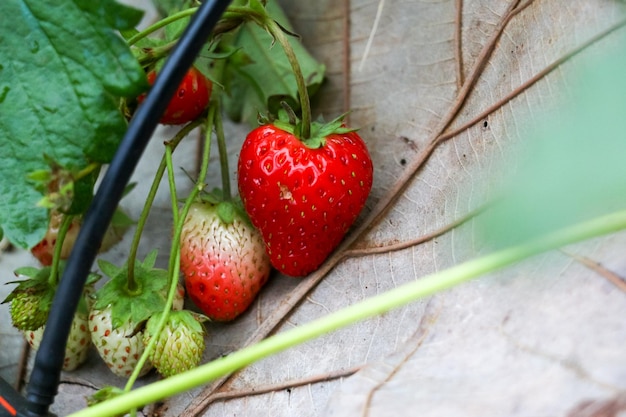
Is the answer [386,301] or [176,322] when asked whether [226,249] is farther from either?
[386,301]

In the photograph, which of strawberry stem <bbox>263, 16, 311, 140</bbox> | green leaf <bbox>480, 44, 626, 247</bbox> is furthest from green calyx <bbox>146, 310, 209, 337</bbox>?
green leaf <bbox>480, 44, 626, 247</bbox>

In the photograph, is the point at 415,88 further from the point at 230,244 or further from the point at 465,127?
the point at 230,244

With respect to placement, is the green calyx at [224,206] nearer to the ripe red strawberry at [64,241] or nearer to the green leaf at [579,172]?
the ripe red strawberry at [64,241]

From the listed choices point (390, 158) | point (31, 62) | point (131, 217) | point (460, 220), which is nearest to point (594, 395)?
point (460, 220)

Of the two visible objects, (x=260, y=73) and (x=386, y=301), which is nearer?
(x=386, y=301)

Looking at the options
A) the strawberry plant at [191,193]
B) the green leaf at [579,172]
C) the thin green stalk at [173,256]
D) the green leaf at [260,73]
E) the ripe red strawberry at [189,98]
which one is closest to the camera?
the green leaf at [579,172]

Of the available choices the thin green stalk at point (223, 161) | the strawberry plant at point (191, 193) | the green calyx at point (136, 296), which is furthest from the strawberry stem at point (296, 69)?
the green calyx at point (136, 296)

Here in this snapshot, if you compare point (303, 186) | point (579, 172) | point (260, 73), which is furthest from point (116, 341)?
point (579, 172)

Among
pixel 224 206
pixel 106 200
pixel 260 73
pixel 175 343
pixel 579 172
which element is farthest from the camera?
pixel 260 73
